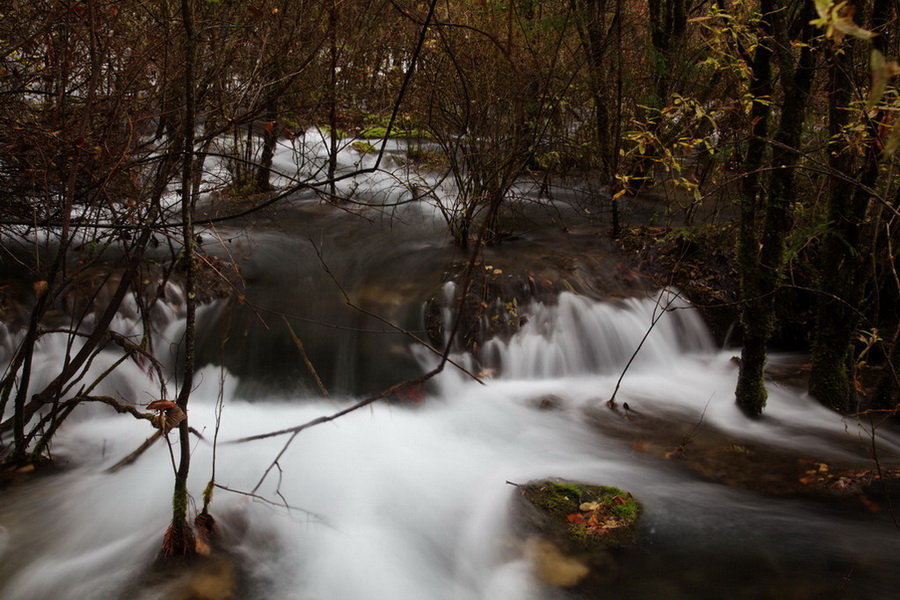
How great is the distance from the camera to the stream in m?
A: 3.50

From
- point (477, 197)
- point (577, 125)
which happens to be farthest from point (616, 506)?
point (577, 125)

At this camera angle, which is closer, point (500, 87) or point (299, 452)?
point (299, 452)

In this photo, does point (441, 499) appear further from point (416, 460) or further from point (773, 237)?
point (773, 237)

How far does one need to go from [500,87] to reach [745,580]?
5.02m

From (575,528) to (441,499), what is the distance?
3.36ft

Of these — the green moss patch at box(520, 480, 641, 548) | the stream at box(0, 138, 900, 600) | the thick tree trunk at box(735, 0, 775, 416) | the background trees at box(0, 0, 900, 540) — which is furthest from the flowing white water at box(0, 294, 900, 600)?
the background trees at box(0, 0, 900, 540)

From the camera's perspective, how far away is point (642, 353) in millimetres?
6520

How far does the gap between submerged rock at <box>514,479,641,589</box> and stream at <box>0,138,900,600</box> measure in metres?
0.08

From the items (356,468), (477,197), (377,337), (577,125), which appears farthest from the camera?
(577,125)

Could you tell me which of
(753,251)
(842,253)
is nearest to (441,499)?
(753,251)

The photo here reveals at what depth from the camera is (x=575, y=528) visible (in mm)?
3887

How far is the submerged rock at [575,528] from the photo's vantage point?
3557 mm

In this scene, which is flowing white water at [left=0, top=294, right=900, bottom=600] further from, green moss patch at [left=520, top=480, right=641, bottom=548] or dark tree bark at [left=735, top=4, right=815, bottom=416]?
dark tree bark at [left=735, top=4, right=815, bottom=416]

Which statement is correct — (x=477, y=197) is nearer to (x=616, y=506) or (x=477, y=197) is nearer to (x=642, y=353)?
(x=642, y=353)
